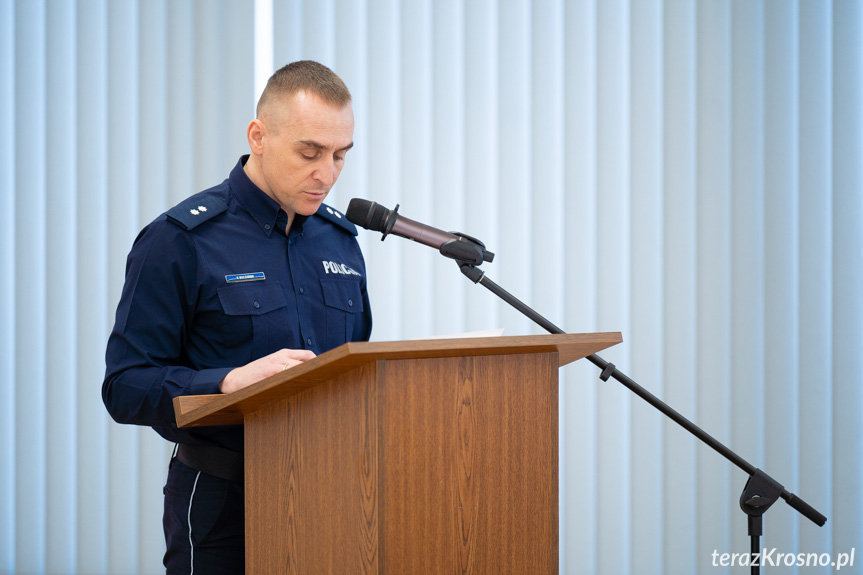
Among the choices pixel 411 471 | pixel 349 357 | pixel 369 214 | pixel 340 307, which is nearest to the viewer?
pixel 349 357

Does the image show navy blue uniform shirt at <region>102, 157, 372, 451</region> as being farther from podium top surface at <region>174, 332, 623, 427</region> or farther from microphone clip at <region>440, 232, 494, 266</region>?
microphone clip at <region>440, 232, 494, 266</region>

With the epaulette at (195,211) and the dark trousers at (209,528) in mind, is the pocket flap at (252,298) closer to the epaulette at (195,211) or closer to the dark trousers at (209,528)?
the epaulette at (195,211)

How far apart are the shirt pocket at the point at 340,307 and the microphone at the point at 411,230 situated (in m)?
0.26

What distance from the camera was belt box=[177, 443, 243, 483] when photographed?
54.3 inches

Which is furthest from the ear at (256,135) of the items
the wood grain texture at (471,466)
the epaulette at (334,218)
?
the wood grain texture at (471,466)

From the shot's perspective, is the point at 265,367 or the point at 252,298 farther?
the point at 252,298

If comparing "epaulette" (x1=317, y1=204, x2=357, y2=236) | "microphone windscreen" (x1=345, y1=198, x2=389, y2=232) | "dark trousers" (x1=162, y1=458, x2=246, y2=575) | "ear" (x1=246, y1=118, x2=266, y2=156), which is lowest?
"dark trousers" (x1=162, y1=458, x2=246, y2=575)

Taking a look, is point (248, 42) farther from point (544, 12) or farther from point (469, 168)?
point (544, 12)

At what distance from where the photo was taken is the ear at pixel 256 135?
4.97ft

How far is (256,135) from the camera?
1530 mm

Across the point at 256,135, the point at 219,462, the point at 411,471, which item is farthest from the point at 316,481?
the point at 256,135

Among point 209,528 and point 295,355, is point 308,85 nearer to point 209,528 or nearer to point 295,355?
point 295,355

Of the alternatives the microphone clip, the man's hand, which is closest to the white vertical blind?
the microphone clip

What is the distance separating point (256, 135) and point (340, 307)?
40 centimetres
